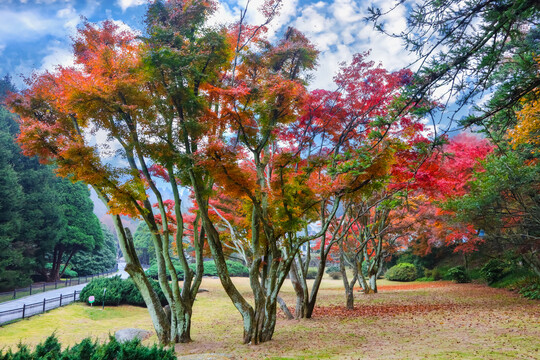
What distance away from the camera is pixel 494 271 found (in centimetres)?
1488

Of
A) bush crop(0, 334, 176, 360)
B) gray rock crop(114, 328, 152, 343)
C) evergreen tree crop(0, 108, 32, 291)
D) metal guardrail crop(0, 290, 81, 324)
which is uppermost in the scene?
evergreen tree crop(0, 108, 32, 291)

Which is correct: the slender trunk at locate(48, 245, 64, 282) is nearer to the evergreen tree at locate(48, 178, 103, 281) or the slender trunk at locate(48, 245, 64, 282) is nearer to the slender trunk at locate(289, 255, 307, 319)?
the evergreen tree at locate(48, 178, 103, 281)

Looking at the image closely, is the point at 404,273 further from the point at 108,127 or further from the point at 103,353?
Result: the point at 103,353

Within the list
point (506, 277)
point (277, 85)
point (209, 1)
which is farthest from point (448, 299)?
point (209, 1)

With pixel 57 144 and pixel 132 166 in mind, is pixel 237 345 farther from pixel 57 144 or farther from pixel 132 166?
pixel 57 144

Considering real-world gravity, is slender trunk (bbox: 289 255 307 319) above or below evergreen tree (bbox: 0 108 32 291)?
below

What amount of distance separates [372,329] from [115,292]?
11663mm

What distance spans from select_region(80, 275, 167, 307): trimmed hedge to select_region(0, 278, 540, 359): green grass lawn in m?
0.49

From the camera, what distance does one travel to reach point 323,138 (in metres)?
9.51

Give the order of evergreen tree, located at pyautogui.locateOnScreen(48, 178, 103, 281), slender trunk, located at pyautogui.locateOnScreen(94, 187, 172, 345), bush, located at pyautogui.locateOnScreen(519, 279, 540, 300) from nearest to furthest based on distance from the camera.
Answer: slender trunk, located at pyautogui.locateOnScreen(94, 187, 172, 345) → bush, located at pyautogui.locateOnScreen(519, 279, 540, 300) → evergreen tree, located at pyautogui.locateOnScreen(48, 178, 103, 281)

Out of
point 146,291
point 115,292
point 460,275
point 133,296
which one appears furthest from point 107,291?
point 460,275

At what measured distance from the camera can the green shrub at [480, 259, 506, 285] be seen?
14766mm

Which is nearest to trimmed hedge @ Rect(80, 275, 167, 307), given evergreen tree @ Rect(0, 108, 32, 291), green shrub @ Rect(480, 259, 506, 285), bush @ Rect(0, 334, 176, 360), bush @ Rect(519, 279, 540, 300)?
evergreen tree @ Rect(0, 108, 32, 291)

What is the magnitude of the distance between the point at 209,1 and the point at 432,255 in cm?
2247
